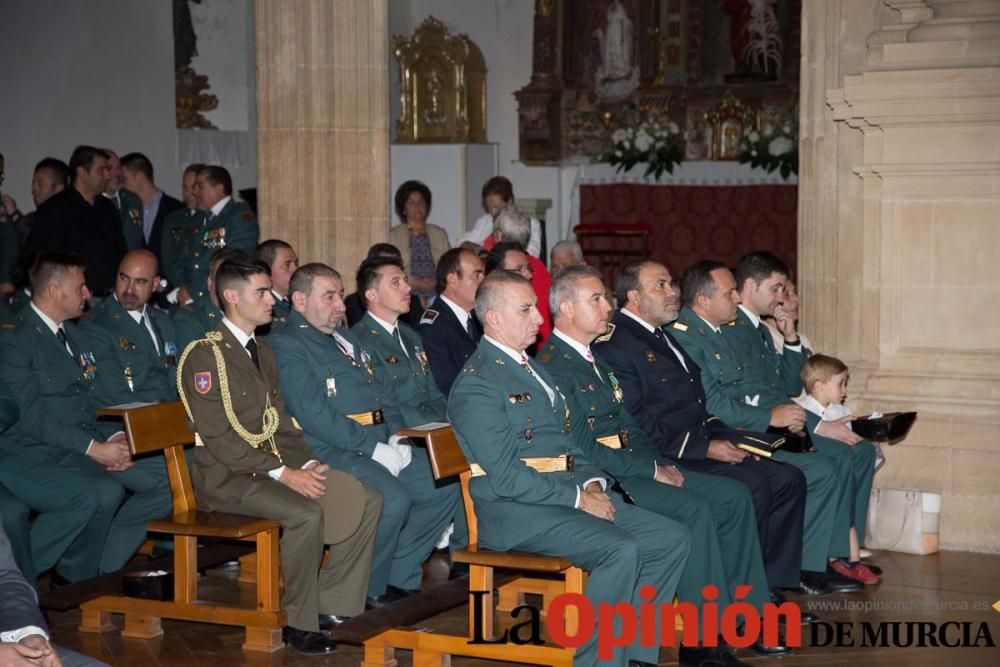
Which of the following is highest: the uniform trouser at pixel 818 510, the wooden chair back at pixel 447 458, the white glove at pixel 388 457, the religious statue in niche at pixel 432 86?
the religious statue in niche at pixel 432 86

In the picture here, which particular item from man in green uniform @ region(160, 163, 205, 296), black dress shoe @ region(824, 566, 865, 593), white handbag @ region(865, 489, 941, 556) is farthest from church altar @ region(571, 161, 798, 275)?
black dress shoe @ region(824, 566, 865, 593)

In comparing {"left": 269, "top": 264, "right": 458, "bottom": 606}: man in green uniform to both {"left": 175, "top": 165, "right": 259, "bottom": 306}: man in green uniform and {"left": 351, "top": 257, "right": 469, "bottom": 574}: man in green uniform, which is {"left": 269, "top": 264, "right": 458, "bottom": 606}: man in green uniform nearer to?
{"left": 351, "top": 257, "right": 469, "bottom": 574}: man in green uniform

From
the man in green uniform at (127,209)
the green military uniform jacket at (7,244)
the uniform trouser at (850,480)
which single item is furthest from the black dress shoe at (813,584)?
the green military uniform jacket at (7,244)

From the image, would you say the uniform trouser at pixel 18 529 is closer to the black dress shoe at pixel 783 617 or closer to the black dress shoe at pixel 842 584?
the black dress shoe at pixel 783 617

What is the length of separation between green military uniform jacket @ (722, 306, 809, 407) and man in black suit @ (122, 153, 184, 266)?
4146 millimetres

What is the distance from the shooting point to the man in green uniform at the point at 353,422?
5.75 meters

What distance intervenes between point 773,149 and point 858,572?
25.0 feet

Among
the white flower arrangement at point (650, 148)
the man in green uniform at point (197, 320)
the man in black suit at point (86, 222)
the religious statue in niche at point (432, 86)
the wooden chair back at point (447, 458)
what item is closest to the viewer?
the wooden chair back at point (447, 458)

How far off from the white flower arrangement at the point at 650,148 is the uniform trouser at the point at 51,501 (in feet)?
30.1

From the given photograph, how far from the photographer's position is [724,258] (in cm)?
1407

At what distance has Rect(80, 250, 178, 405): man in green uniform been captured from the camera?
249 inches

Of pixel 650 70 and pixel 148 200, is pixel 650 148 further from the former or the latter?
pixel 148 200

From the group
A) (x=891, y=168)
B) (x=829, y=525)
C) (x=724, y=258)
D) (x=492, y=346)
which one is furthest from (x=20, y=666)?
(x=724, y=258)

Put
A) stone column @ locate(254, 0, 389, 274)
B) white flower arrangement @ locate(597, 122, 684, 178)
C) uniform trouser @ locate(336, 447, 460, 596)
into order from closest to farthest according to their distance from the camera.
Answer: uniform trouser @ locate(336, 447, 460, 596), stone column @ locate(254, 0, 389, 274), white flower arrangement @ locate(597, 122, 684, 178)
